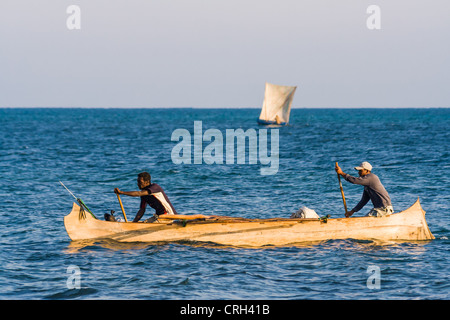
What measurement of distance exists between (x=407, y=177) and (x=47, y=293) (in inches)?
930

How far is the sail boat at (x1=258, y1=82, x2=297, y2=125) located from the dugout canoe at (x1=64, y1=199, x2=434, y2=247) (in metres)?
75.5

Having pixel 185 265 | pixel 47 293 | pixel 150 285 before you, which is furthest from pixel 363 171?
pixel 47 293

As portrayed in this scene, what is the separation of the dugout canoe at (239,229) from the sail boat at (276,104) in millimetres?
75522

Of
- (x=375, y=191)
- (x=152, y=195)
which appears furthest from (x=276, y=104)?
(x=152, y=195)

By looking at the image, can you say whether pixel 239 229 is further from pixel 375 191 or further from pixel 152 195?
pixel 375 191

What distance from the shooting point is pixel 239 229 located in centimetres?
1650

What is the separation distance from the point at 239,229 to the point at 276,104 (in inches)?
3186

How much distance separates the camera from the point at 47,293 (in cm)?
1285

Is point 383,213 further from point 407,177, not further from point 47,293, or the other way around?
point 407,177

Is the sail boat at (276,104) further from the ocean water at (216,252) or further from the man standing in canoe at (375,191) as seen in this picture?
the man standing in canoe at (375,191)

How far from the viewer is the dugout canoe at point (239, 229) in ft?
54.2

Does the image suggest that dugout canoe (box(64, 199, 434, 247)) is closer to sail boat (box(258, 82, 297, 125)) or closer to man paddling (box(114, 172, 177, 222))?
man paddling (box(114, 172, 177, 222))
